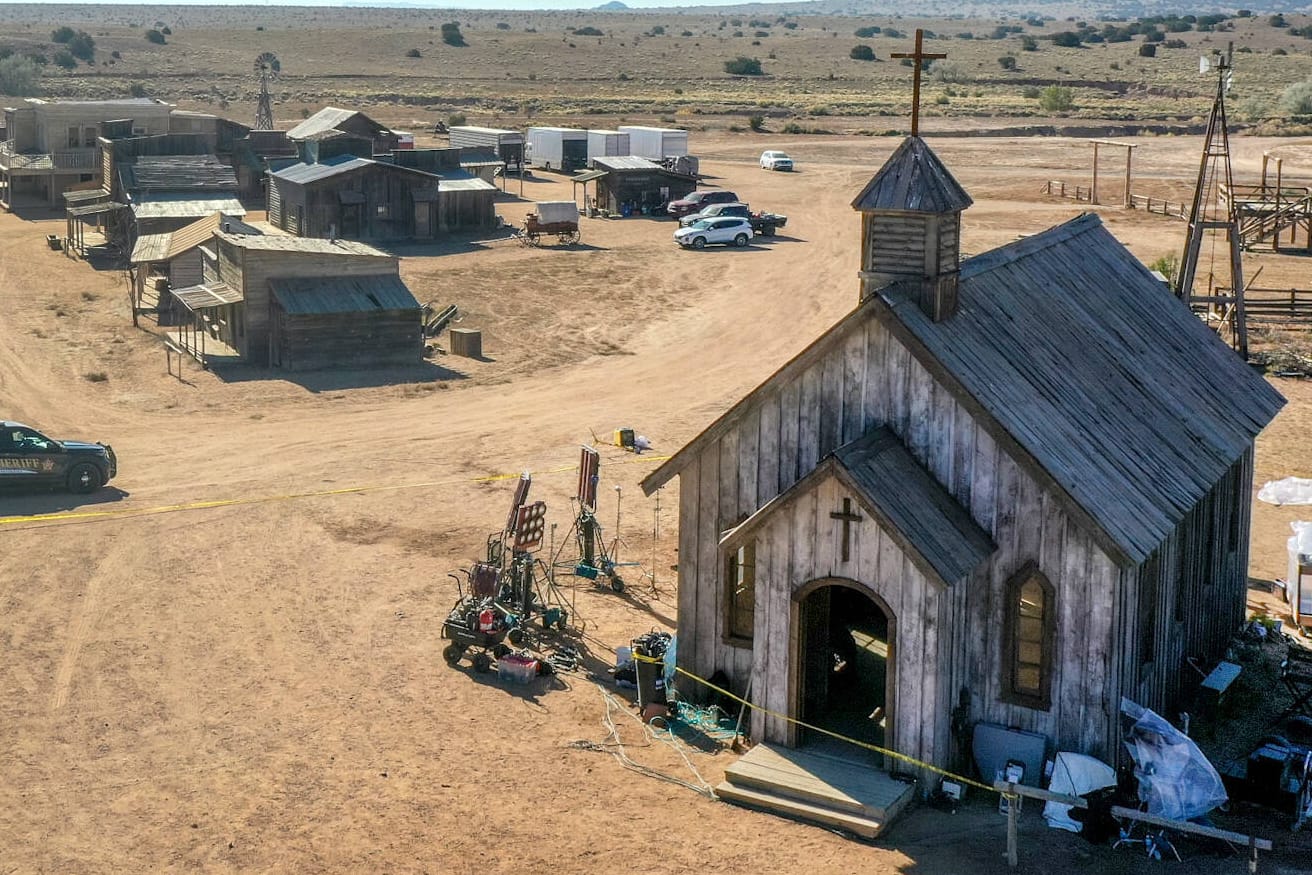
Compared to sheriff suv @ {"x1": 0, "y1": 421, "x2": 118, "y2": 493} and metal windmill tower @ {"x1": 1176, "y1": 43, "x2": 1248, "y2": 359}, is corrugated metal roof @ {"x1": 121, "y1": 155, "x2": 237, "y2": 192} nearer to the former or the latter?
sheriff suv @ {"x1": 0, "y1": 421, "x2": 118, "y2": 493}

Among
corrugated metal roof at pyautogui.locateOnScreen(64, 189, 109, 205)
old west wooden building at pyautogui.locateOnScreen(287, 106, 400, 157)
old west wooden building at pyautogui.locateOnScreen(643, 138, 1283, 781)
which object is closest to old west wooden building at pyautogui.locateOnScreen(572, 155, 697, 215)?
old west wooden building at pyautogui.locateOnScreen(287, 106, 400, 157)

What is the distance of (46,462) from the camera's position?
29891mm

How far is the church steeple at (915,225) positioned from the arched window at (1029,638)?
127 inches

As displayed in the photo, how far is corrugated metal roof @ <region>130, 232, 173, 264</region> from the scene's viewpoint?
4788 cm

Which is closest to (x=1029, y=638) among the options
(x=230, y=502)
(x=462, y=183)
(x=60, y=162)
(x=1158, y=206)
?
(x=230, y=502)

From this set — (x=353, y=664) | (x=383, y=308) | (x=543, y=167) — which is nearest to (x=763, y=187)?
(x=543, y=167)

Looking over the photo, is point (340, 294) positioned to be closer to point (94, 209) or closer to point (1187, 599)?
point (94, 209)

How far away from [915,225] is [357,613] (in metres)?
10.1

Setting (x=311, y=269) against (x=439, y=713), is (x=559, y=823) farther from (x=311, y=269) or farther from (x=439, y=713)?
(x=311, y=269)

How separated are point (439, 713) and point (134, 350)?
2780 centimetres

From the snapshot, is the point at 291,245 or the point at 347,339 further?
the point at 291,245

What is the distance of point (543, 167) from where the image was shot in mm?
90250

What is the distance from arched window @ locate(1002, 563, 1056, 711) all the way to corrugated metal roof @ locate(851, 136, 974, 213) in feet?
14.0

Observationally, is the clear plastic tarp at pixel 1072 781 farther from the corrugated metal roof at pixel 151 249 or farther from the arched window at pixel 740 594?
the corrugated metal roof at pixel 151 249
